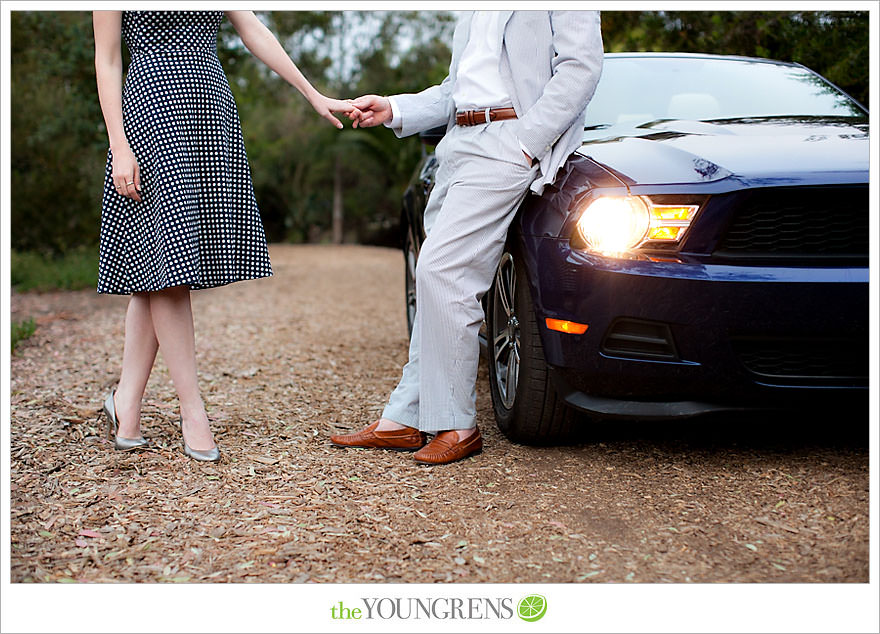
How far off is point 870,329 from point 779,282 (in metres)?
0.29

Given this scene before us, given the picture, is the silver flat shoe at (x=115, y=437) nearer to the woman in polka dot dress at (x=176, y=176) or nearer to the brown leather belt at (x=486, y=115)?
the woman in polka dot dress at (x=176, y=176)

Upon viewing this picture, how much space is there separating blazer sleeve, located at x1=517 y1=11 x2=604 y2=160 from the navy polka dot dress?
1.07 m

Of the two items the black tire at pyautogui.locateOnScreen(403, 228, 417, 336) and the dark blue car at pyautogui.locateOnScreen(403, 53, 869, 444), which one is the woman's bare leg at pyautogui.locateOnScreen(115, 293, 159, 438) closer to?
the dark blue car at pyautogui.locateOnScreen(403, 53, 869, 444)

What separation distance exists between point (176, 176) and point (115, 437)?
1077 mm

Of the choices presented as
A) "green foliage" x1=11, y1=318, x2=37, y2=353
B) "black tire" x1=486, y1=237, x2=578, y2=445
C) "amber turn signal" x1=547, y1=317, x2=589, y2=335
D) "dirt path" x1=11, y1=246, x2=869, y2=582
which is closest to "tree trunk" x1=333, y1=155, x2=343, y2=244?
"green foliage" x1=11, y1=318, x2=37, y2=353

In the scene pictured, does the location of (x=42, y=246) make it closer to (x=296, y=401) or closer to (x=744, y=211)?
(x=296, y=401)

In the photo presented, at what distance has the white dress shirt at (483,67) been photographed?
3139mm

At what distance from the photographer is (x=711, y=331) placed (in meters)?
2.71

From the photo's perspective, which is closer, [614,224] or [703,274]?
[703,274]

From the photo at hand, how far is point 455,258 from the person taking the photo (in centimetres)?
314

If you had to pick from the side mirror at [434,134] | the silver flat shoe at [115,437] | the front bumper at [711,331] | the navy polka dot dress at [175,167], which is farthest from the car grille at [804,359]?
the silver flat shoe at [115,437]

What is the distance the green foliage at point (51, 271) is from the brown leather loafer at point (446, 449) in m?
7.31

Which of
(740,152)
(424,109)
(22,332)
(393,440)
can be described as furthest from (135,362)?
(22,332)

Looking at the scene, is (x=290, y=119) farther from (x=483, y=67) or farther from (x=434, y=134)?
(x=483, y=67)
